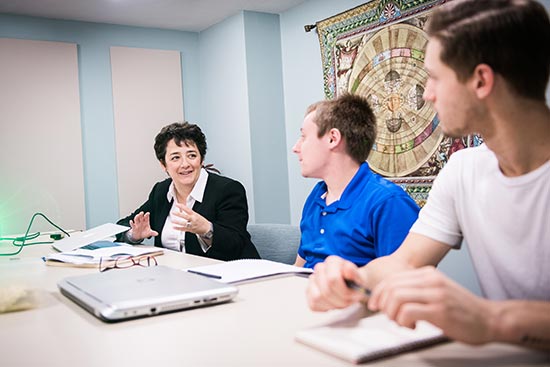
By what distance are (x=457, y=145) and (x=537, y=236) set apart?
7.48 feet

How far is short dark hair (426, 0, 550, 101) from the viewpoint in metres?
0.97

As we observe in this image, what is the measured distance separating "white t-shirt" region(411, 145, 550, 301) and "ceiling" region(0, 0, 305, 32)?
11.8ft

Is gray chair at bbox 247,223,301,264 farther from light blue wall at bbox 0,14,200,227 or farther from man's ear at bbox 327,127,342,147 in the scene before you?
light blue wall at bbox 0,14,200,227

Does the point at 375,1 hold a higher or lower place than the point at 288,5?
lower

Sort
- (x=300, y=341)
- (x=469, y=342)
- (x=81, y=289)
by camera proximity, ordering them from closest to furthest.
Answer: (x=469, y=342), (x=300, y=341), (x=81, y=289)

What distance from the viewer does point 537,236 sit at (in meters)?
1.10

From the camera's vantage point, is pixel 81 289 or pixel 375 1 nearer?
pixel 81 289

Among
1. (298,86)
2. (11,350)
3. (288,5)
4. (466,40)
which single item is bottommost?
(11,350)

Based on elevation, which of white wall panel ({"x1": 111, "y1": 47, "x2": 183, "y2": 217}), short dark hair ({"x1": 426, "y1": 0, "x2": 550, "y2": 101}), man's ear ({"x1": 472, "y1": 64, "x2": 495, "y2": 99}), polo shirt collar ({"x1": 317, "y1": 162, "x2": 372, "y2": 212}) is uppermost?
white wall panel ({"x1": 111, "y1": 47, "x2": 183, "y2": 217})

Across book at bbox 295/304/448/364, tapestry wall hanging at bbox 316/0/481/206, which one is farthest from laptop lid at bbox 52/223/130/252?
tapestry wall hanging at bbox 316/0/481/206

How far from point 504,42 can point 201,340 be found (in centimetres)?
75

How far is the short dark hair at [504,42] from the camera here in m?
0.97

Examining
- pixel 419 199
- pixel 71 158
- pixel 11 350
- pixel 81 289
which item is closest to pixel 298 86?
pixel 419 199

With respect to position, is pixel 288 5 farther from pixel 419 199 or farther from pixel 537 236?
pixel 537 236
